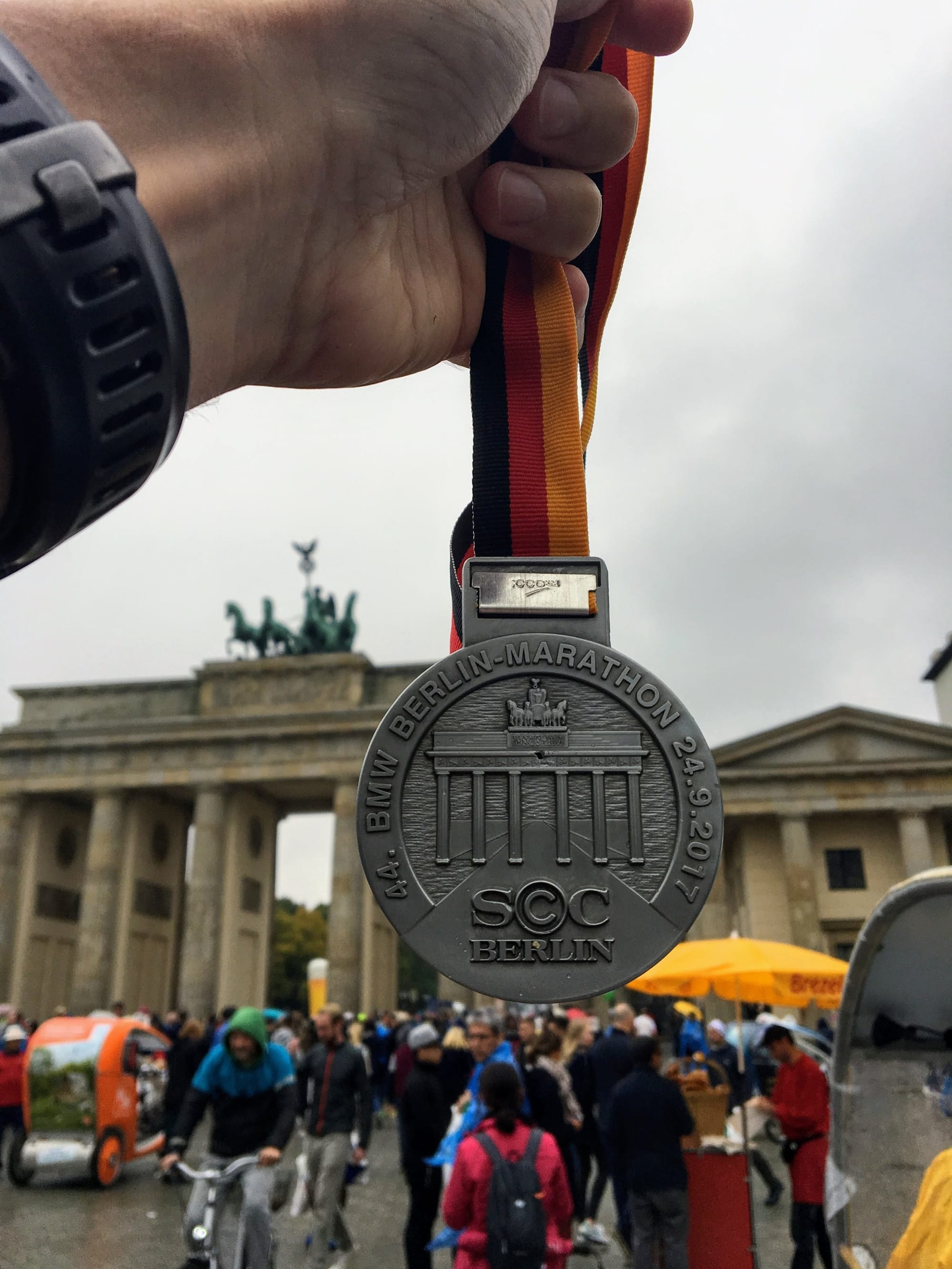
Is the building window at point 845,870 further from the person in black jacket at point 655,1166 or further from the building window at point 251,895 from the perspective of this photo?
the person in black jacket at point 655,1166

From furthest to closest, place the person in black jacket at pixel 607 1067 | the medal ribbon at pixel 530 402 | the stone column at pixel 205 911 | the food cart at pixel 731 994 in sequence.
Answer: the stone column at pixel 205 911, the person in black jacket at pixel 607 1067, the food cart at pixel 731 994, the medal ribbon at pixel 530 402

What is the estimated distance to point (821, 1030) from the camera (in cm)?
2278

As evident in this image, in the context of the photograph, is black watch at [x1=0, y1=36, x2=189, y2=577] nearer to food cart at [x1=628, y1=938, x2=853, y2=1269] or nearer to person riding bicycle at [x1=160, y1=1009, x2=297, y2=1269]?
food cart at [x1=628, y1=938, x2=853, y2=1269]

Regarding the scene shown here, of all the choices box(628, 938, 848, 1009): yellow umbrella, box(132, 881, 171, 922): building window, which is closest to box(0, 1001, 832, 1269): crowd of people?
box(628, 938, 848, 1009): yellow umbrella

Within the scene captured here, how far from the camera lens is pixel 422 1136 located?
8828mm

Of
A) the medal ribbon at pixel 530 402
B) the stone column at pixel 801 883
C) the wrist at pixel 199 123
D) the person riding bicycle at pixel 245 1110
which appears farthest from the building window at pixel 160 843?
the wrist at pixel 199 123

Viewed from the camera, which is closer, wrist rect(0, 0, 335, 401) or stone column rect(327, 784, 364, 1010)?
wrist rect(0, 0, 335, 401)

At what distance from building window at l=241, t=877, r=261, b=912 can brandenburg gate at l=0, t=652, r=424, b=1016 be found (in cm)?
13

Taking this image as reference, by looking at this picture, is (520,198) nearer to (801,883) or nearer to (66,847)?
(801,883)

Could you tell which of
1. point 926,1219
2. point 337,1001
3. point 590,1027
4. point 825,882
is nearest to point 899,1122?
point 926,1219

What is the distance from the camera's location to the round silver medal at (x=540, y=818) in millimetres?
1588

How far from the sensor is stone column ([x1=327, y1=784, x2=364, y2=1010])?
3850 cm

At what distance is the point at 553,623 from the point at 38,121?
1.09 meters

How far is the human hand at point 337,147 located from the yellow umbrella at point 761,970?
1025 centimetres
